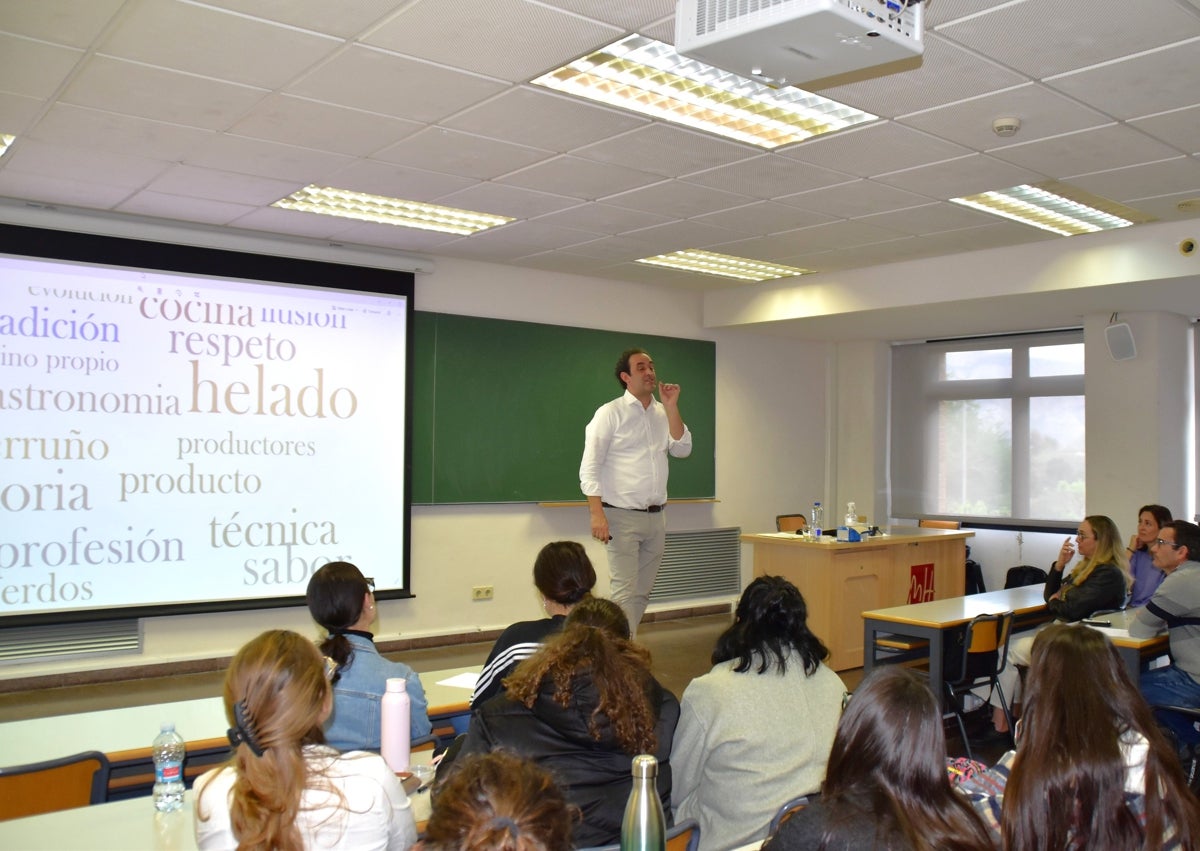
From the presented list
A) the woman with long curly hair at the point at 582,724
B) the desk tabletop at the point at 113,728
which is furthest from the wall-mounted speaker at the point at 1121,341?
the woman with long curly hair at the point at 582,724

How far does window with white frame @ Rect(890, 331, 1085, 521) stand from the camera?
875cm

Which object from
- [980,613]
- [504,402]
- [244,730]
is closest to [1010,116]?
[980,613]

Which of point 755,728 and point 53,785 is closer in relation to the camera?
point 53,785

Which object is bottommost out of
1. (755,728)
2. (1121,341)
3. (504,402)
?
(755,728)

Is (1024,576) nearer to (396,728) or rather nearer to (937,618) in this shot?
(937,618)

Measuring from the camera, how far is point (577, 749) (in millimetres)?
2088

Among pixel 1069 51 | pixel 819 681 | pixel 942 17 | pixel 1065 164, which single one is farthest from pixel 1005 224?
pixel 819 681

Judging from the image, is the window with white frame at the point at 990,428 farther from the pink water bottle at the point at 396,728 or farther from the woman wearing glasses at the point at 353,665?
the pink water bottle at the point at 396,728

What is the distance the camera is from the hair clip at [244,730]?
1731mm

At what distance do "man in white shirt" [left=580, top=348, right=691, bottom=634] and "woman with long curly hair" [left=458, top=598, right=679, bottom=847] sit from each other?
122 inches

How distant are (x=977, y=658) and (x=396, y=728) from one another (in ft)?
11.1

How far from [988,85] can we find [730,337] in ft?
17.6

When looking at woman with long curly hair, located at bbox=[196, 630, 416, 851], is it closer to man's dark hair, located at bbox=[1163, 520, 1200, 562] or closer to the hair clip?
the hair clip

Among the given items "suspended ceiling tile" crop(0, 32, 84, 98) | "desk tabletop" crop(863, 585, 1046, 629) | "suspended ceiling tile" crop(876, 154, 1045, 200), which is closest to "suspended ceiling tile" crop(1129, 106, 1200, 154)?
"suspended ceiling tile" crop(876, 154, 1045, 200)
